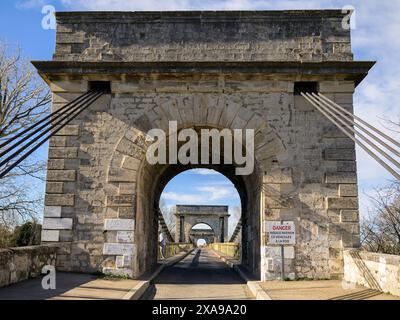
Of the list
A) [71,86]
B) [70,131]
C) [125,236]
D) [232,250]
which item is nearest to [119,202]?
[125,236]

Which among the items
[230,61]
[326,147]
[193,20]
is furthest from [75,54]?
[326,147]

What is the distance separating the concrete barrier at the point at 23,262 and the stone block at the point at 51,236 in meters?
0.24

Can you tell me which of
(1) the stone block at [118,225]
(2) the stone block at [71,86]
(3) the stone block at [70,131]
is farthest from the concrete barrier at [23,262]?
(2) the stone block at [71,86]

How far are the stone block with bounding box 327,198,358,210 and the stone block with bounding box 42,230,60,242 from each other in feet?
19.7

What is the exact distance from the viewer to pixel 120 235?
9875mm

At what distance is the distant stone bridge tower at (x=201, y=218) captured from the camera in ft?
166

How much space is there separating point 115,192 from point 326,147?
485 centimetres

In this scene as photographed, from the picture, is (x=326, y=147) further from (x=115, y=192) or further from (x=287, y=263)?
(x=115, y=192)

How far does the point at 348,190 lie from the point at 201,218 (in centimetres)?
4136

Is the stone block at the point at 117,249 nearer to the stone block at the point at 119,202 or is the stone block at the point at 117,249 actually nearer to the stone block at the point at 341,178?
the stone block at the point at 119,202

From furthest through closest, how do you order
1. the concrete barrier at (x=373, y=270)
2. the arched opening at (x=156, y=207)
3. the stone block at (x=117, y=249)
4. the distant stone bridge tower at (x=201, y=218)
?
the distant stone bridge tower at (x=201, y=218) < the arched opening at (x=156, y=207) < the stone block at (x=117, y=249) < the concrete barrier at (x=373, y=270)

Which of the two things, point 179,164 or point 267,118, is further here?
point 179,164

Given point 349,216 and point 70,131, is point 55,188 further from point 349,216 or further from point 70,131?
point 349,216
